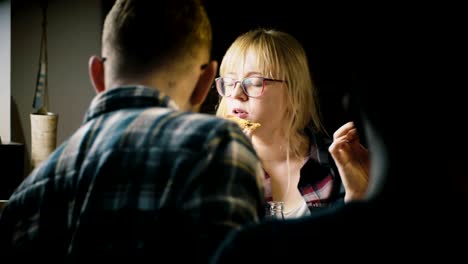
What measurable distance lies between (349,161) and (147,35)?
1502 mm

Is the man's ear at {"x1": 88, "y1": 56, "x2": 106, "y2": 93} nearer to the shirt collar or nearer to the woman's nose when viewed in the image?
the shirt collar

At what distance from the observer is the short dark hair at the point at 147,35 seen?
112cm

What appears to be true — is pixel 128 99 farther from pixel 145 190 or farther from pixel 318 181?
pixel 318 181

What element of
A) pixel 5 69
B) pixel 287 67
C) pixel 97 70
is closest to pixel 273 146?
pixel 287 67

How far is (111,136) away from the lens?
999 millimetres

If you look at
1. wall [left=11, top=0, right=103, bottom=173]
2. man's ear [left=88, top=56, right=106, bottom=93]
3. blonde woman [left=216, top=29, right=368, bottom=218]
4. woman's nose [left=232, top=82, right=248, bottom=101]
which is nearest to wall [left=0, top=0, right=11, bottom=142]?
wall [left=11, top=0, right=103, bottom=173]

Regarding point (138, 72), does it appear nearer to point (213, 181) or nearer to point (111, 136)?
point (111, 136)

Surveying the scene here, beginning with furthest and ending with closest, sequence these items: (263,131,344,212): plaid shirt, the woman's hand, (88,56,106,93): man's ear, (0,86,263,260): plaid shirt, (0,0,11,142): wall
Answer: (0,0,11,142): wall, (263,131,344,212): plaid shirt, the woman's hand, (88,56,106,93): man's ear, (0,86,263,260): plaid shirt

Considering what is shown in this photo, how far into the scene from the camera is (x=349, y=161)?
7.86ft

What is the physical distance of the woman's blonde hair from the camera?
262cm

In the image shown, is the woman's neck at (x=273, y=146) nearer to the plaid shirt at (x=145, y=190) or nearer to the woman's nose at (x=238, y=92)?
the woman's nose at (x=238, y=92)

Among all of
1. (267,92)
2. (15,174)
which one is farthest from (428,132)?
(15,174)

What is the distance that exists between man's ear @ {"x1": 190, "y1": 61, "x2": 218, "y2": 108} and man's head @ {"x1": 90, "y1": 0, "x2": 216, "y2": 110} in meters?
0.04

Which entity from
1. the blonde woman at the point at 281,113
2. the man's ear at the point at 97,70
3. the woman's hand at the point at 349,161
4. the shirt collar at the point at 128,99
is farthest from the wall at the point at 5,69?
the shirt collar at the point at 128,99
